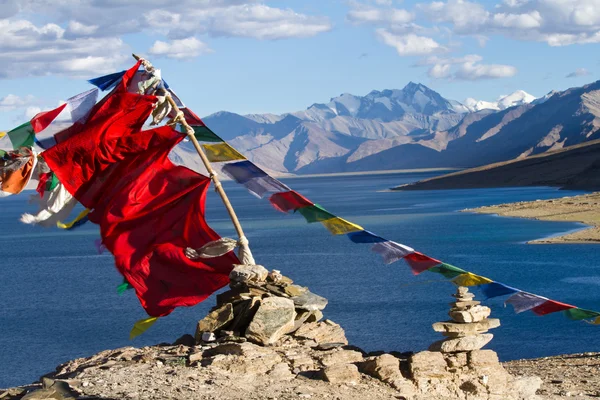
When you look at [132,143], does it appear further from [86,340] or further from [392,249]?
[86,340]

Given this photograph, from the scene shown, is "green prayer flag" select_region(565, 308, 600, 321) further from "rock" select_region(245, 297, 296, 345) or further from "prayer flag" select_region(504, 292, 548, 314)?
"rock" select_region(245, 297, 296, 345)

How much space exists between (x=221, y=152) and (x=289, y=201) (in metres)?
1.48

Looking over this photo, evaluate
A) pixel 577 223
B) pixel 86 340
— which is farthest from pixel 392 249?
pixel 577 223

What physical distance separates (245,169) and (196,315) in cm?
2658

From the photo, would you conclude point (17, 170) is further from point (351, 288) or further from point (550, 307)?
point (351, 288)

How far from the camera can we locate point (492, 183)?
648ft

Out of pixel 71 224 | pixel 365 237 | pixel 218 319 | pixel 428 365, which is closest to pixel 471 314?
pixel 428 365

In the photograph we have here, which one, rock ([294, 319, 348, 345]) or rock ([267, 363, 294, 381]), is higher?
rock ([294, 319, 348, 345])

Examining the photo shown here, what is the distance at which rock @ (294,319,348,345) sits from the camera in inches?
583

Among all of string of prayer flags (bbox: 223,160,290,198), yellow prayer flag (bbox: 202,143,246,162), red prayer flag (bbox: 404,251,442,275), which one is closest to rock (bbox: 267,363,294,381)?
red prayer flag (bbox: 404,251,442,275)

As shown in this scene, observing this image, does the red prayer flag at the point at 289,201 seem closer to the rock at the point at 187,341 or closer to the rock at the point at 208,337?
the rock at the point at 208,337

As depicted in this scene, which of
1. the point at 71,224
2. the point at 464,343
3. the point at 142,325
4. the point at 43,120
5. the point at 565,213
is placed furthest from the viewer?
the point at 565,213

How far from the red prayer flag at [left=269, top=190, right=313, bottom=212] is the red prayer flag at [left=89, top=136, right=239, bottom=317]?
3.81ft

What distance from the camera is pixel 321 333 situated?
15.0 meters
